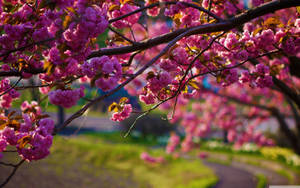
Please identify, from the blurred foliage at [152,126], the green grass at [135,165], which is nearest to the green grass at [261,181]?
the green grass at [135,165]

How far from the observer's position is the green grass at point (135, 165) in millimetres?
9000

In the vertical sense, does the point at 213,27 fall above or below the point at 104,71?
above

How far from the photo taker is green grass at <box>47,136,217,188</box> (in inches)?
354

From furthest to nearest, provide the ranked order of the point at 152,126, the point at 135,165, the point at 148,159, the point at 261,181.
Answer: the point at 152,126 < the point at 135,165 < the point at 148,159 < the point at 261,181

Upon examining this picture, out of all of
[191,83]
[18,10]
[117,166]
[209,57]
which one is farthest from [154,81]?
[117,166]

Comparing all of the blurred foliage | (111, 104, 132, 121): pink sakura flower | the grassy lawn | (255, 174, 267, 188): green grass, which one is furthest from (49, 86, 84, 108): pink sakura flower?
the blurred foliage

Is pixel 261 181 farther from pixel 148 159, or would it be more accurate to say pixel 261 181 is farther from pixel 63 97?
pixel 63 97

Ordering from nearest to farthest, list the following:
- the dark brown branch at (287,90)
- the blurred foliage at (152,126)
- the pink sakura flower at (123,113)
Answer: the pink sakura flower at (123,113), the dark brown branch at (287,90), the blurred foliage at (152,126)

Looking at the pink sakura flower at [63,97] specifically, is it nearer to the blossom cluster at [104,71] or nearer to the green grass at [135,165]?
the blossom cluster at [104,71]

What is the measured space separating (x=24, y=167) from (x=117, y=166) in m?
4.05

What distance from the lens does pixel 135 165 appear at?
11117 millimetres

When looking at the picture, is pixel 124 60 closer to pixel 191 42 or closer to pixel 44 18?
pixel 191 42

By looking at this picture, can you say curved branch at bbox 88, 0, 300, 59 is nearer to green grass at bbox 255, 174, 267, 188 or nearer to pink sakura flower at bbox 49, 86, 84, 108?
pink sakura flower at bbox 49, 86, 84, 108

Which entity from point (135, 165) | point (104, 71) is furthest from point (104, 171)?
point (104, 71)
